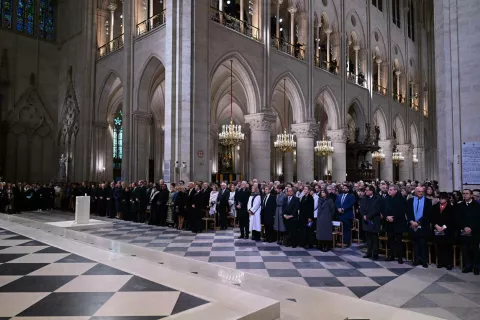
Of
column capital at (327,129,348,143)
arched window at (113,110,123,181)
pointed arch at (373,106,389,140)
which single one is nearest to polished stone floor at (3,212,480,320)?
column capital at (327,129,348,143)

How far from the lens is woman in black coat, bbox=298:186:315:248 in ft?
28.3

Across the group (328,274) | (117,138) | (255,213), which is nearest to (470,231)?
(328,274)

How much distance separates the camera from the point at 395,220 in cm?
710

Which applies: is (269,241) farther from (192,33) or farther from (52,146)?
(52,146)

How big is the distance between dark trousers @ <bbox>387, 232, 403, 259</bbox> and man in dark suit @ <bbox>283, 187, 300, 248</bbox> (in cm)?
217

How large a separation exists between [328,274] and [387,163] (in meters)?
25.4

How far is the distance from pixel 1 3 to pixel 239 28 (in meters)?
15.6

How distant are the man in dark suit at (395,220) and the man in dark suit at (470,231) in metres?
0.97

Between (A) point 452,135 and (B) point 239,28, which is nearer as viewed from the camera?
(A) point 452,135

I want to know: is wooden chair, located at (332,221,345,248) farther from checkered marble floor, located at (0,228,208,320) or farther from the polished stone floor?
checkered marble floor, located at (0,228,208,320)

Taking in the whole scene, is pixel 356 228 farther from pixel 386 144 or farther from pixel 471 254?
pixel 386 144

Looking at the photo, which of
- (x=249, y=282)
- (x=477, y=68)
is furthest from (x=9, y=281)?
(x=477, y=68)

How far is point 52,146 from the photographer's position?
956 inches

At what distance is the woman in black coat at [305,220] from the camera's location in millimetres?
8617
